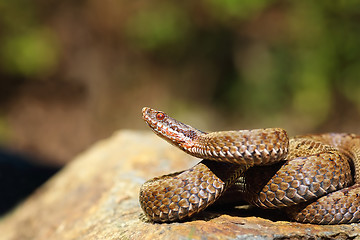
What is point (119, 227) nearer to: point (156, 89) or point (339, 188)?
point (339, 188)

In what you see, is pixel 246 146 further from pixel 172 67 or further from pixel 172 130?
pixel 172 67

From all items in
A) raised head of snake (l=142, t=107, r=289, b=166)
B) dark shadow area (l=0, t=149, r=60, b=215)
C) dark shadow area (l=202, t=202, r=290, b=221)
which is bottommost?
dark shadow area (l=202, t=202, r=290, b=221)

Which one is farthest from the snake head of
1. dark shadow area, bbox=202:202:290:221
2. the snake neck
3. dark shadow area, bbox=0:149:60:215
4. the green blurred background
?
the green blurred background

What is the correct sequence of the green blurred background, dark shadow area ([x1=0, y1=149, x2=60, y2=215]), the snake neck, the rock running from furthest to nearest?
the green blurred background, dark shadow area ([x1=0, y1=149, x2=60, y2=215]), the snake neck, the rock

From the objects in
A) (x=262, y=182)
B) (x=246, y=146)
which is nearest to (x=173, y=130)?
(x=246, y=146)

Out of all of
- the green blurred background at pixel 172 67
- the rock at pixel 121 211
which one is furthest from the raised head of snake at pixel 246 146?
the green blurred background at pixel 172 67

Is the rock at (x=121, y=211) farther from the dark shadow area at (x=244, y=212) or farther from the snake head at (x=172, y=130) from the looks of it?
the snake head at (x=172, y=130)

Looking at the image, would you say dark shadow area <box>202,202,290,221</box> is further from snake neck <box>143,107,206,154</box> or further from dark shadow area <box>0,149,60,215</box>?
dark shadow area <box>0,149,60,215</box>
